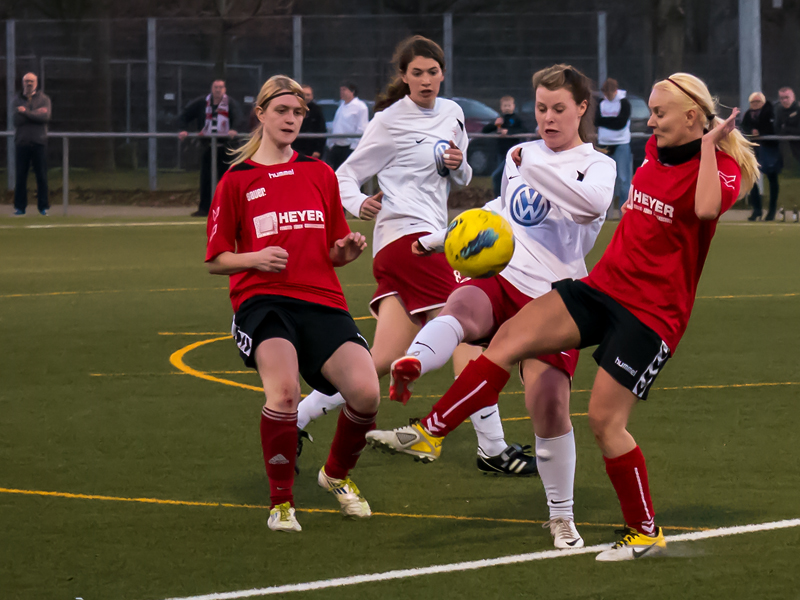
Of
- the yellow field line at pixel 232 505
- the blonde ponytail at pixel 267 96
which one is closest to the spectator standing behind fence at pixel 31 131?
the yellow field line at pixel 232 505

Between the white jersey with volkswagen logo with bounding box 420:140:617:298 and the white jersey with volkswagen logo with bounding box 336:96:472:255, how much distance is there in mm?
1279

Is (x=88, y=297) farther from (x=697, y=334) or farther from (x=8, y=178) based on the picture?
(x=8, y=178)

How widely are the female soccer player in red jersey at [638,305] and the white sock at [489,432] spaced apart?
1536 millimetres

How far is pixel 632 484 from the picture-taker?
4984 millimetres

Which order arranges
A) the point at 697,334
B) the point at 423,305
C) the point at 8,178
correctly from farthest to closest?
the point at 8,178 → the point at 697,334 → the point at 423,305

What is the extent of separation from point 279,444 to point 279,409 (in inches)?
5.8

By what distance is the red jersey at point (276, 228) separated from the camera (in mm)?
5578

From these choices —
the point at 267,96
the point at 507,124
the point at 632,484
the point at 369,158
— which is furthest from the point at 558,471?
the point at 507,124

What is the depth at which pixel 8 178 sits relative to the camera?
85.2 feet

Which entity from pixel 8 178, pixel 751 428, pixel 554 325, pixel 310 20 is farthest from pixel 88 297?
pixel 310 20

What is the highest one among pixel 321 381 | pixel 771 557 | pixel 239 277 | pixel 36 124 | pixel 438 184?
pixel 36 124

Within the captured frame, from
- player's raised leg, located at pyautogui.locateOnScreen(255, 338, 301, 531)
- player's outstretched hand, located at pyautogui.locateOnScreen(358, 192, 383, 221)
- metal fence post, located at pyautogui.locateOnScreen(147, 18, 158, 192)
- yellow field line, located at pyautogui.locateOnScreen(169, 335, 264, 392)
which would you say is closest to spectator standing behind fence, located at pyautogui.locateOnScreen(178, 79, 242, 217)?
metal fence post, located at pyautogui.locateOnScreen(147, 18, 158, 192)

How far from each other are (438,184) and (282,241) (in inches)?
70.8

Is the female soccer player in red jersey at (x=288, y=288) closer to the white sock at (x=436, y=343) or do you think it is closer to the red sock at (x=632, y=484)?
the white sock at (x=436, y=343)
